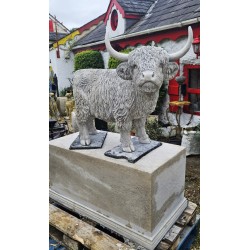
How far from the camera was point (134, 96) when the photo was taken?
178cm

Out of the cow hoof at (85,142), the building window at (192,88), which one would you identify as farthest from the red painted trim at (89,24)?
the cow hoof at (85,142)

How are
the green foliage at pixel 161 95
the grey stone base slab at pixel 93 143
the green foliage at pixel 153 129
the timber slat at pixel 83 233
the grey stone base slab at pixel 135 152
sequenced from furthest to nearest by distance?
the green foliage at pixel 161 95 < the green foliage at pixel 153 129 < the grey stone base slab at pixel 93 143 < the grey stone base slab at pixel 135 152 < the timber slat at pixel 83 233

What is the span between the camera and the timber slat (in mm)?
1729

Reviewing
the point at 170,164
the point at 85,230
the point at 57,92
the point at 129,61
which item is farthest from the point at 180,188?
the point at 57,92

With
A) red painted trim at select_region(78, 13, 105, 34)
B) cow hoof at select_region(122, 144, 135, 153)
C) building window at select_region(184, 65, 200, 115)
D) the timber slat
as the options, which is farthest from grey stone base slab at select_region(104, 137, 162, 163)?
red painted trim at select_region(78, 13, 105, 34)

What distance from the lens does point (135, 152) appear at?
1.94 m

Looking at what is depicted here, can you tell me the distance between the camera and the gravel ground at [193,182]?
2.80 metres

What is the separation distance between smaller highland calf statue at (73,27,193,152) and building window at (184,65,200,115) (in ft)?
9.00

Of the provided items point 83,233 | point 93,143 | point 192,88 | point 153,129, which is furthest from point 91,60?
point 83,233

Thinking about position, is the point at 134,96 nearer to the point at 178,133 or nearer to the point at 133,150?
the point at 133,150

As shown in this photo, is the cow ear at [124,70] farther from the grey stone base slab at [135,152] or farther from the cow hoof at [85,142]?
the cow hoof at [85,142]

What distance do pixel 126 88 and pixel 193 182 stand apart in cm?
198

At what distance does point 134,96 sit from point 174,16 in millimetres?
3679

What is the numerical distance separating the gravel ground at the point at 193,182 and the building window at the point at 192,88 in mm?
1155
